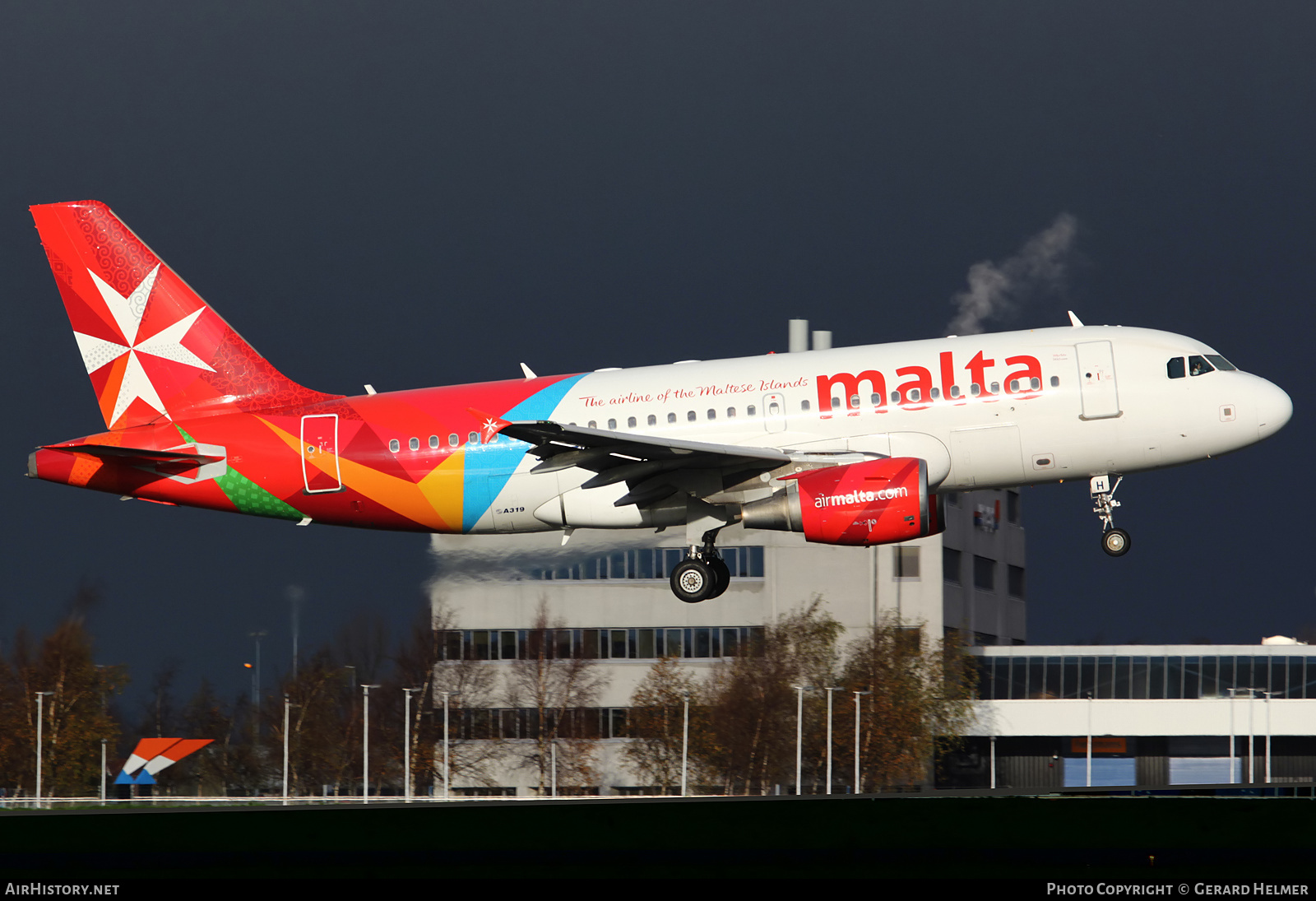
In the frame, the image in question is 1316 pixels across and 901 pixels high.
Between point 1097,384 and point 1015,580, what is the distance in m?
80.0

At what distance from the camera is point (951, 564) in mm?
94000

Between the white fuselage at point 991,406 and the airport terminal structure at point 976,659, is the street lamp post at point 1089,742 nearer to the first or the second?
the airport terminal structure at point 976,659

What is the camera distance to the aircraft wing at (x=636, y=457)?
27.1 metres

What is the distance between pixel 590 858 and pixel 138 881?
5.30 metres

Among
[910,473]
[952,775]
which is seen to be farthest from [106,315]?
[952,775]

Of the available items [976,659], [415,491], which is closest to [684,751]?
[976,659]

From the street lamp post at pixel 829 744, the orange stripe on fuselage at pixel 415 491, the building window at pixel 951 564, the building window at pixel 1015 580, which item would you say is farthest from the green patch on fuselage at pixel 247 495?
the building window at pixel 1015 580

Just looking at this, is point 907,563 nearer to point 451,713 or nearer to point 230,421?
point 451,713

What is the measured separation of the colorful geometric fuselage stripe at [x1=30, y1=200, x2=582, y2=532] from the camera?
98.9ft

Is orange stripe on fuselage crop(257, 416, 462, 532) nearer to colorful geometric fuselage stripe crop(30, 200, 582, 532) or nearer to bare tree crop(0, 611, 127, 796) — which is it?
colorful geometric fuselage stripe crop(30, 200, 582, 532)

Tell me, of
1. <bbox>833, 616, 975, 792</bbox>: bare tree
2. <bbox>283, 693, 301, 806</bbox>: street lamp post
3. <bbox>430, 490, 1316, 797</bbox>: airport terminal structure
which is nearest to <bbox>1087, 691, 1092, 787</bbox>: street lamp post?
<bbox>430, 490, 1316, 797</bbox>: airport terminal structure

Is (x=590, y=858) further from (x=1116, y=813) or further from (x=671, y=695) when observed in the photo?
(x=671, y=695)

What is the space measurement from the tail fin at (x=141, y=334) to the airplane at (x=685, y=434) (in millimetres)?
53

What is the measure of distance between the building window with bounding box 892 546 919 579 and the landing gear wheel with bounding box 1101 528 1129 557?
196 ft
